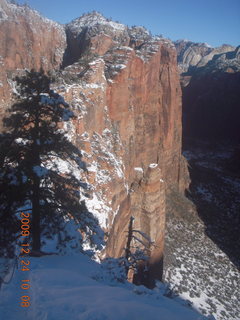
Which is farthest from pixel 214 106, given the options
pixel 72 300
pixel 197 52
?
pixel 197 52

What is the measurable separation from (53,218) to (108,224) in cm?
421

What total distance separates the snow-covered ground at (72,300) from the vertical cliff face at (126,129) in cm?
238

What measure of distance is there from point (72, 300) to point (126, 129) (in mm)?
15480

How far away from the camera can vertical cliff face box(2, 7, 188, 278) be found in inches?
491

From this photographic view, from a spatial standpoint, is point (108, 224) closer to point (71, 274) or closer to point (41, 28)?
point (71, 274)

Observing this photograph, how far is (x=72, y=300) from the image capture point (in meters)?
4.63

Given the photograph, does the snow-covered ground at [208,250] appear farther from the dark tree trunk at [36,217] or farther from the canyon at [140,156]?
the dark tree trunk at [36,217]

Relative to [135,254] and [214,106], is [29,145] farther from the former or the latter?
[214,106]

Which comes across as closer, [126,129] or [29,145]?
[29,145]

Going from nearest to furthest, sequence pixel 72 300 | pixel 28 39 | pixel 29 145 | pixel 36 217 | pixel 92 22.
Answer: pixel 72 300, pixel 29 145, pixel 36 217, pixel 28 39, pixel 92 22

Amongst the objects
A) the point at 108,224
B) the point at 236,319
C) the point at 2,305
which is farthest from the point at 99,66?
the point at 236,319

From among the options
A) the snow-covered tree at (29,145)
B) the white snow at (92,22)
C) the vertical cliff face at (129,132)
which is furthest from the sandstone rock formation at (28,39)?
the snow-covered tree at (29,145)

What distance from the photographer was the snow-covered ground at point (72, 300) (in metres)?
4.25

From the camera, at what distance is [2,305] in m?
4.49
